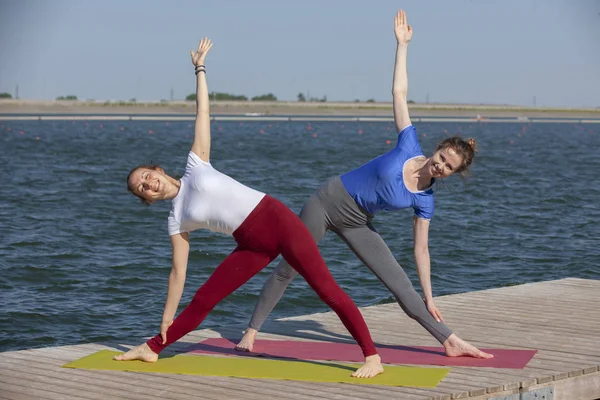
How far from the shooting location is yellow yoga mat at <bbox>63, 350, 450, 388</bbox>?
6688 mm

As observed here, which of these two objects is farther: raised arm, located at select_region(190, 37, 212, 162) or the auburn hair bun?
the auburn hair bun

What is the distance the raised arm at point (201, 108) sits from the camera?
6.54m

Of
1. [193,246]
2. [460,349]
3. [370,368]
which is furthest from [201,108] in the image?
[193,246]

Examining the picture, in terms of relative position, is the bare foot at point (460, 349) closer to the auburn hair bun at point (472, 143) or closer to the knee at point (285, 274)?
the knee at point (285, 274)

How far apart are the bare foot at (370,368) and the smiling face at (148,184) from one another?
5.78ft

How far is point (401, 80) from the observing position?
7008 mm

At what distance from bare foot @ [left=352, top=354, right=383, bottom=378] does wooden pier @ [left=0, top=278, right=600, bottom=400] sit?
0.61 feet

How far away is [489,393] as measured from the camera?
21.2 feet

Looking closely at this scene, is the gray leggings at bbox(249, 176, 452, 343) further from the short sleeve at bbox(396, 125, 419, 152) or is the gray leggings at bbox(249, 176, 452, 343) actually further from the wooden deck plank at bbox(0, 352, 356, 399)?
the wooden deck plank at bbox(0, 352, 356, 399)

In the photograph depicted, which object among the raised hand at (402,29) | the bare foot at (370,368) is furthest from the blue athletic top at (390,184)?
the bare foot at (370,368)

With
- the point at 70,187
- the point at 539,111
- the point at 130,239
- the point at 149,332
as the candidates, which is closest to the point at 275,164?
the point at 70,187

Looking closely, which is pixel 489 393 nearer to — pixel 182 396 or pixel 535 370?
pixel 535 370

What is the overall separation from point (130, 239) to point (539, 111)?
167116 mm

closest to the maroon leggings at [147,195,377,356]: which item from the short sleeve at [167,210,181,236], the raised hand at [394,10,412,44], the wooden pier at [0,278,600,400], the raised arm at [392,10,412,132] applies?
the short sleeve at [167,210,181,236]
